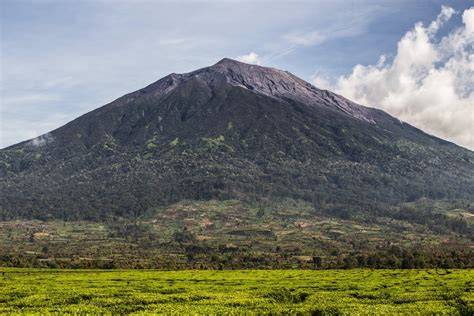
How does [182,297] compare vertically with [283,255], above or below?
above

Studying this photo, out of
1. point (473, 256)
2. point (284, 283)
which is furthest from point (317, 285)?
point (473, 256)

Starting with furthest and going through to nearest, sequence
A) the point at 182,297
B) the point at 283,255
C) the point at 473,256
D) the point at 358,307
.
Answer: the point at 283,255, the point at 473,256, the point at 182,297, the point at 358,307

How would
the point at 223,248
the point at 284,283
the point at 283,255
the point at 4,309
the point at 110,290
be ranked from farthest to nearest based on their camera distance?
the point at 223,248 < the point at 283,255 < the point at 284,283 < the point at 110,290 < the point at 4,309

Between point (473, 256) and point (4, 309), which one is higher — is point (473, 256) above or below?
below

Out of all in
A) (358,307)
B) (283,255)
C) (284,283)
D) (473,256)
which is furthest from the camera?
(283,255)

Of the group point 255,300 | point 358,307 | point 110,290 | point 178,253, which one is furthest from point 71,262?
point 358,307

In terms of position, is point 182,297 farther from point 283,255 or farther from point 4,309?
point 283,255

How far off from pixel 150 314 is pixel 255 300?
45.4 feet

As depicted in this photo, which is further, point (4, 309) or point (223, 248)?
point (223, 248)

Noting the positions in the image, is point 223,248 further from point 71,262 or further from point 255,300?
point 255,300

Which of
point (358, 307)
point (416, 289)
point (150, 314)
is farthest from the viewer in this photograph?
point (416, 289)

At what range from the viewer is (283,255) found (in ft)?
583

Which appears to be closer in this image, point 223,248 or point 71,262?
point 71,262

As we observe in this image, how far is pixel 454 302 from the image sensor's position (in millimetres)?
47781
